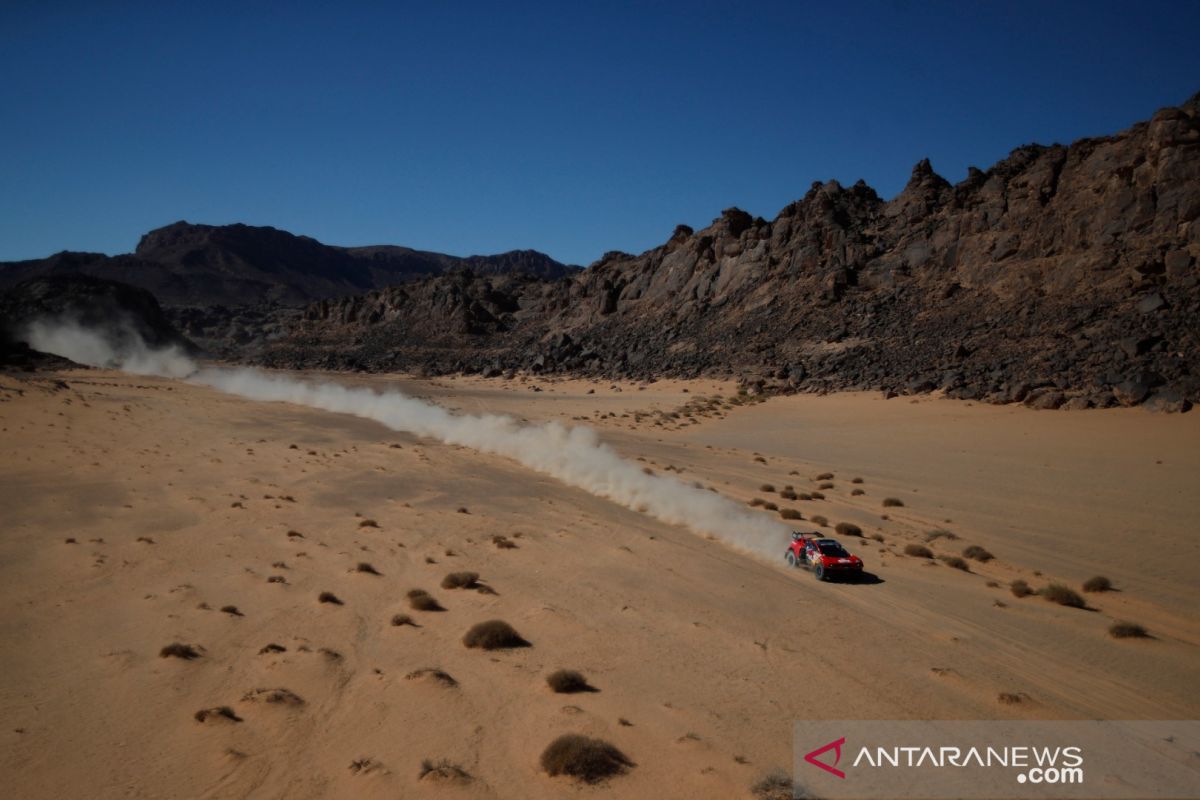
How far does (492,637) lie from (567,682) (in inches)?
87.2

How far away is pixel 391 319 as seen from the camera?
5659 inches

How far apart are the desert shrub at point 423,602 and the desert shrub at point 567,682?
13.6ft

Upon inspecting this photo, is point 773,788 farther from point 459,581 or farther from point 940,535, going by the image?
point 940,535

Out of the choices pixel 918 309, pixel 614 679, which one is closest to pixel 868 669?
pixel 614 679

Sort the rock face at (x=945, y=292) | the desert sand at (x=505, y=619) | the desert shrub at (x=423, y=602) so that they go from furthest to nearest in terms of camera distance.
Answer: the rock face at (x=945, y=292)
the desert shrub at (x=423, y=602)
the desert sand at (x=505, y=619)

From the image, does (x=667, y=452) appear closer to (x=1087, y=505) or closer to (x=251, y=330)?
(x=1087, y=505)

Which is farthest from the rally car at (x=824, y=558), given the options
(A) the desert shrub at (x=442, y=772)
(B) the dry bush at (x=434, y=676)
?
(A) the desert shrub at (x=442, y=772)

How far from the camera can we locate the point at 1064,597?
1608 cm

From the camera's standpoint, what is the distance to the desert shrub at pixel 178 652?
11.2 meters

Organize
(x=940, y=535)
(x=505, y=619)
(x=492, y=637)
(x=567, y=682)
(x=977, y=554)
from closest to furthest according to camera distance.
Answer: (x=567, y=682)
(x=492, y=637)
(x=505, y=619)
(x=977, y=554)
(x=940, y=535)

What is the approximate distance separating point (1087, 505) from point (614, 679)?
930 inches

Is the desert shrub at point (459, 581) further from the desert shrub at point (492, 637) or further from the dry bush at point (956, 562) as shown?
the dry bush at point (956, 562)

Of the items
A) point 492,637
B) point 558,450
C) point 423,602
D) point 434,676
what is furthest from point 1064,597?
point 558,450

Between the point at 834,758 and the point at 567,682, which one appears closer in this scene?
the point at 834,758
